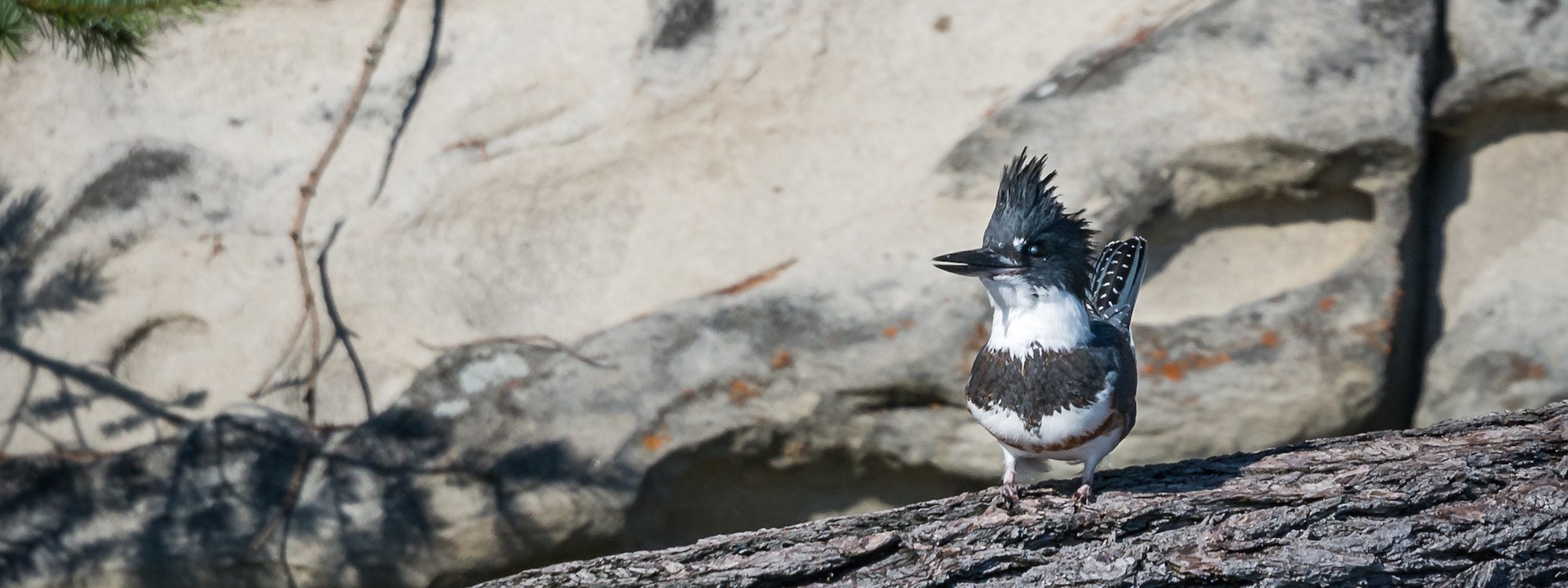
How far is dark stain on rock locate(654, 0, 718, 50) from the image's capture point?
3.94 metres

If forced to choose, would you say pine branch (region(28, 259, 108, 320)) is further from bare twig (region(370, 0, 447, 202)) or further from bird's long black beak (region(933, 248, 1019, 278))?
bird's long black beak (region(933, 248, 1019, 278))

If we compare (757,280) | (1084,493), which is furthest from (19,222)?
(1084,493)

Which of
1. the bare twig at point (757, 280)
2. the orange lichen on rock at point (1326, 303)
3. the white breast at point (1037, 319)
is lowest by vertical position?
the white breast at point (1037, 319)

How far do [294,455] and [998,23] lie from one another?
8.08 feet

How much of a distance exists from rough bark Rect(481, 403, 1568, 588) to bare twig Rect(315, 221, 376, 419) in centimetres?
175

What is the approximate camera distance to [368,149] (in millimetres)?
4031

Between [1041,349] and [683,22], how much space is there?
Result: 2052 millimetres

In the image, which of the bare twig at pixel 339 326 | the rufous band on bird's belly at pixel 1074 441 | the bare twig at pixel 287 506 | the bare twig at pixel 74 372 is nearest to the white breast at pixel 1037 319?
the rufous band on bird's belly at pixel 1074 441

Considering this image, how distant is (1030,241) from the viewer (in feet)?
7.57

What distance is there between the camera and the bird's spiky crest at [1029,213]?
2.31m

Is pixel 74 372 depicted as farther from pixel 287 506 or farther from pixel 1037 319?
pixel 1037 319

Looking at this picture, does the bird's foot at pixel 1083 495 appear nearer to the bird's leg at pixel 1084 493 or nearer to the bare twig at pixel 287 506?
the bird's leg at pixel 1084 493

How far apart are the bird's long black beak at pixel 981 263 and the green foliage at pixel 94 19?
1513 millimetres

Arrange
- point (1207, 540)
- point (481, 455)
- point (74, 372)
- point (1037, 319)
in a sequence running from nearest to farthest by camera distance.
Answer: point (1207, 540) → point (1037, 319) → point (481, 455) → point (74, 372)
